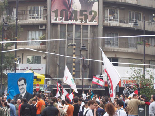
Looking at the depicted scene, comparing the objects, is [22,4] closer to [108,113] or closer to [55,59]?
[55,59]

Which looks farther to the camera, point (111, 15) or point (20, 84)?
point (111, 15)

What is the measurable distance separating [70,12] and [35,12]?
4575 millimetres

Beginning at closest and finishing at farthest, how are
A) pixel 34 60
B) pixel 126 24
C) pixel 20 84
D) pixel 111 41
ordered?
pixel 20 84, pixel 34 60, pixel 126 24, pixel 111 41

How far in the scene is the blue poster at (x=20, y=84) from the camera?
69.3 ft

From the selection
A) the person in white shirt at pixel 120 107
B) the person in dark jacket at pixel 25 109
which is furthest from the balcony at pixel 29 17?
the person in white shirt at pixel 120 107

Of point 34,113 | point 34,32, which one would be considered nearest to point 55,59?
point 34,32

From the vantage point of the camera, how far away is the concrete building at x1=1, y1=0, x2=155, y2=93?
44344mm

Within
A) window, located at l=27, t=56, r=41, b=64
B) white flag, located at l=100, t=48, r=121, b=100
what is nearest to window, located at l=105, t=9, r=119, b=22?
window, located at l=27, t=56, r=41, b=64

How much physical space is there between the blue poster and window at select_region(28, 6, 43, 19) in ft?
84.6

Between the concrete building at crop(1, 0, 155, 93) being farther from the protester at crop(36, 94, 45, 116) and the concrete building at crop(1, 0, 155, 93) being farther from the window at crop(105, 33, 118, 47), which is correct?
the protester at crop(36, 94, 45, 116)

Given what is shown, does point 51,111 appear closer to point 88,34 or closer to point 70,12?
point 88,34

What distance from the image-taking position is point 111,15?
157ft

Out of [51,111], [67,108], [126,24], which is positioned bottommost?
[67,108]

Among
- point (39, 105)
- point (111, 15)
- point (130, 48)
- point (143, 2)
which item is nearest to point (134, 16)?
point (143, 2)
